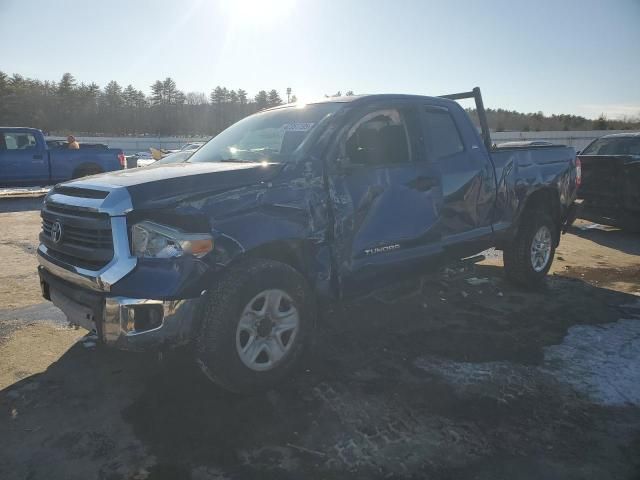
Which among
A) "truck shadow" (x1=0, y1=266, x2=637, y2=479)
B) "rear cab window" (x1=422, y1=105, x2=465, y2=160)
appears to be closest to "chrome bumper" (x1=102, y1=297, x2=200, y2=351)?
"truck shadow" (x1=0, y1=266, x2=637, y2=479)

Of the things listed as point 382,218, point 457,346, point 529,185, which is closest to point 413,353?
point 457,346

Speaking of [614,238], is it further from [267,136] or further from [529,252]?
[267,136]

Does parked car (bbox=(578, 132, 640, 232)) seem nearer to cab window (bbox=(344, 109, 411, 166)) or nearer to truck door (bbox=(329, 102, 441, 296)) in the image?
truck door (bbox=(329, 102, 441, 296))

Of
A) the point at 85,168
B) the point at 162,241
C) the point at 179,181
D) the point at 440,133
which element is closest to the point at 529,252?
the point at 440,133

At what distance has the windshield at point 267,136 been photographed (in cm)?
354

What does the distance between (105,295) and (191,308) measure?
1.62 feet

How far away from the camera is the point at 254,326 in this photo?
3.02 metres

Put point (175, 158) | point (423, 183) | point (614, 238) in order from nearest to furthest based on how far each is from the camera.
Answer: point (423, 183), point (614, 238), point (175, 158)

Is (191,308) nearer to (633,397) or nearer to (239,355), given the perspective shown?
(239,355)

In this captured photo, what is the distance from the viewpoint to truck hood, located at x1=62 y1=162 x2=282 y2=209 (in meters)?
2.74

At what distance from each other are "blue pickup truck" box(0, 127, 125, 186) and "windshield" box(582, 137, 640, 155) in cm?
1312

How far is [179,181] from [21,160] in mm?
13266

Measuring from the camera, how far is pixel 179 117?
8475cm

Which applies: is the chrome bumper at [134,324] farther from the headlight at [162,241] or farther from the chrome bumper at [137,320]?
the headlight at [162,241]
